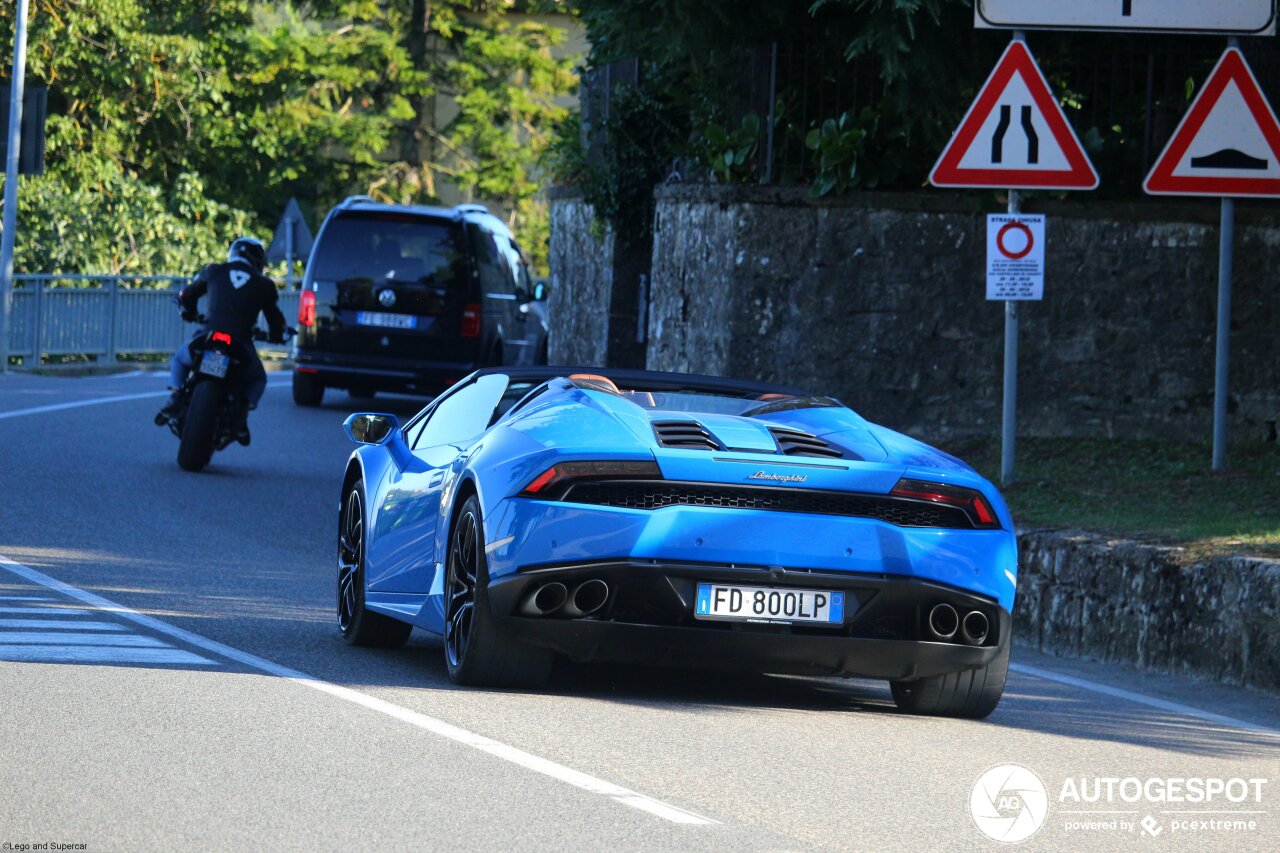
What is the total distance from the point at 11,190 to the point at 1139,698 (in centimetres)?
2592

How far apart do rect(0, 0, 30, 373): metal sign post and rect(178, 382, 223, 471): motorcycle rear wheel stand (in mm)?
14613

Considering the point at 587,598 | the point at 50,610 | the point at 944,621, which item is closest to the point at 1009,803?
the point at 944,621

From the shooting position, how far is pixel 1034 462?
1471 cm

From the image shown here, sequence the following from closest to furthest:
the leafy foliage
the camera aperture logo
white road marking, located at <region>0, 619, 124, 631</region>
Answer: the camera aperture logo
white road marking, located at <region>0, 619, 124, 631</region>
the leafy foliage

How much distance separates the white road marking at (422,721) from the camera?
19.8 ft

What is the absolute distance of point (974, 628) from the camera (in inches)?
299

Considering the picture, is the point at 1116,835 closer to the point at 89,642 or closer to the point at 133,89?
the point at 89,642

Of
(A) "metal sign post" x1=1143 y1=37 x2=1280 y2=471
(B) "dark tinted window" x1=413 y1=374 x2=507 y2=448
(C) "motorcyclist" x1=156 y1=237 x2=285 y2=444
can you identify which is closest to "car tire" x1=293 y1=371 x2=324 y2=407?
(C) "motorcyclist" x1=156 y1=237 x2=285 y2=444

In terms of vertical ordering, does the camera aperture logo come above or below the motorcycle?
below

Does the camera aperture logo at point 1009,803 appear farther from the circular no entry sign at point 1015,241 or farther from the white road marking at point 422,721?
the circular no entry sign at point 1015,241

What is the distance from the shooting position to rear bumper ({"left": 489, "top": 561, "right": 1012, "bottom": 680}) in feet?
24.1

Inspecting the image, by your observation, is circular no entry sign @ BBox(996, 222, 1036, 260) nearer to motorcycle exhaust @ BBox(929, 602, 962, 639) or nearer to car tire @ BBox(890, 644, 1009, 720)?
car tire @ BBox(890, 644, 1009, 720)

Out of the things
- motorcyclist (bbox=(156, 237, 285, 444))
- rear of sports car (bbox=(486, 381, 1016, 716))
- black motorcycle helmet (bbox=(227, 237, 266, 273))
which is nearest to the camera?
rear of sports car (bbox=(486, 381, 1016, 716))

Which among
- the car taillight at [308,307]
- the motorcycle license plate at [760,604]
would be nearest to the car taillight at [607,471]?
the motorcycle license plate at [760,604]
